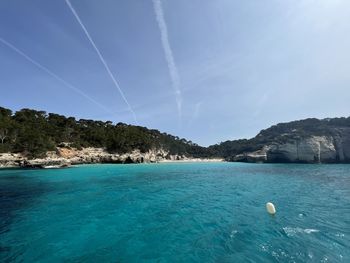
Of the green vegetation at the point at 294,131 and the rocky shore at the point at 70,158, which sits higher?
the green vegetation at the point at 294,131

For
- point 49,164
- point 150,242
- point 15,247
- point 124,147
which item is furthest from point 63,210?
point 124,147

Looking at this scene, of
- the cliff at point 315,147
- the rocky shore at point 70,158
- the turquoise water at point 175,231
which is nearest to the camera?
the turquoise water at point 175,231

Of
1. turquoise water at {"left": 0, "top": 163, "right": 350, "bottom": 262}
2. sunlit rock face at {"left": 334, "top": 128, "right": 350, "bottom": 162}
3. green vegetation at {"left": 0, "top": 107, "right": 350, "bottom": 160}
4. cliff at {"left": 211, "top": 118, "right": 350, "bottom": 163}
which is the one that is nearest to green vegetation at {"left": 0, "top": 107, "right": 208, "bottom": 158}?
green vegetation at {"left": 0, "top": 107, "right": 350, "bottom": 160}

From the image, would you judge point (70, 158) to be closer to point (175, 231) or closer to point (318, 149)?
point (175, 231)

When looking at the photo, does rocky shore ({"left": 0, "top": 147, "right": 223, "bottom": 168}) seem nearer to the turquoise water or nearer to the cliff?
the turquoise water

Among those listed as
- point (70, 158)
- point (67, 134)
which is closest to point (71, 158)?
point (70, 158)

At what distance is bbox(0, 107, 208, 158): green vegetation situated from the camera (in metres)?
67.9

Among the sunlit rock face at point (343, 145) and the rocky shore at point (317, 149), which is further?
the rocky shore at point (317, 149)

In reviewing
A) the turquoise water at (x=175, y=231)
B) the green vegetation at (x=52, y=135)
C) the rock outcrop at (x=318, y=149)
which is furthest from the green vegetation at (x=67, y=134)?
the turquoise water at (x=175, y=231)

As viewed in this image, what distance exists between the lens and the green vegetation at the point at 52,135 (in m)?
67.9

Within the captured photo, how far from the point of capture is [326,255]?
7781 millimetres

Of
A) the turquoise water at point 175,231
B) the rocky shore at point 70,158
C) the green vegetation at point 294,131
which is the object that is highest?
the green vegetation at point 294,131

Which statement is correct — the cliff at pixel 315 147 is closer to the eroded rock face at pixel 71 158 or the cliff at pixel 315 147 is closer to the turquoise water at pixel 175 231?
the eroded rock face at pixel 71 158

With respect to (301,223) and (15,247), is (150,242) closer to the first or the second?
(15,247)
